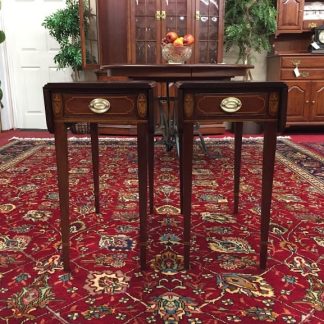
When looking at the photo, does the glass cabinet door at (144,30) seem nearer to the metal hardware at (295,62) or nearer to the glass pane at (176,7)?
the glass pane at (176,7)

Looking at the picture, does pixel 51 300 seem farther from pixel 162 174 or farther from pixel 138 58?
pixel 138 58

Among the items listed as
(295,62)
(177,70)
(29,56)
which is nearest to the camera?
(177,70)

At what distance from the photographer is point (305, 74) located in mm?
4109

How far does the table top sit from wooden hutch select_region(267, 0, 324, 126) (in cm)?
219

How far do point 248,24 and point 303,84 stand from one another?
960mm

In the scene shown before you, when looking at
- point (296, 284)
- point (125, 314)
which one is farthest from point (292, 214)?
point (125, 314)

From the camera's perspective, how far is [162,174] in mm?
2652

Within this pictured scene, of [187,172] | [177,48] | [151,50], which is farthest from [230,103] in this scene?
[151,50]

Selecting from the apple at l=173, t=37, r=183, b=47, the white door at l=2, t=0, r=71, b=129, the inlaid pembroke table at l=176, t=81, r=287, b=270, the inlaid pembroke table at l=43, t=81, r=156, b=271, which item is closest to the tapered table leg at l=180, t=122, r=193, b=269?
the inlaid pembroke table at l=176, t=81, r=287, b=270

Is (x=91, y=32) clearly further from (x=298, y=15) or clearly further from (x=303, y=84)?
(x=303, y=84)

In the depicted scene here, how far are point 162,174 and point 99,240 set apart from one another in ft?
3.72

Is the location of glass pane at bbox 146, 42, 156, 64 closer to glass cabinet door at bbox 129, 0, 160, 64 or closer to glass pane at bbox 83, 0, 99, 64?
glass cabinet door at bbox 129, 0, 160, 64

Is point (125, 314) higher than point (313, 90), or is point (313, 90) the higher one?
point (313, 90)

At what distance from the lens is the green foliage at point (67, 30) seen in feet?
13.6
